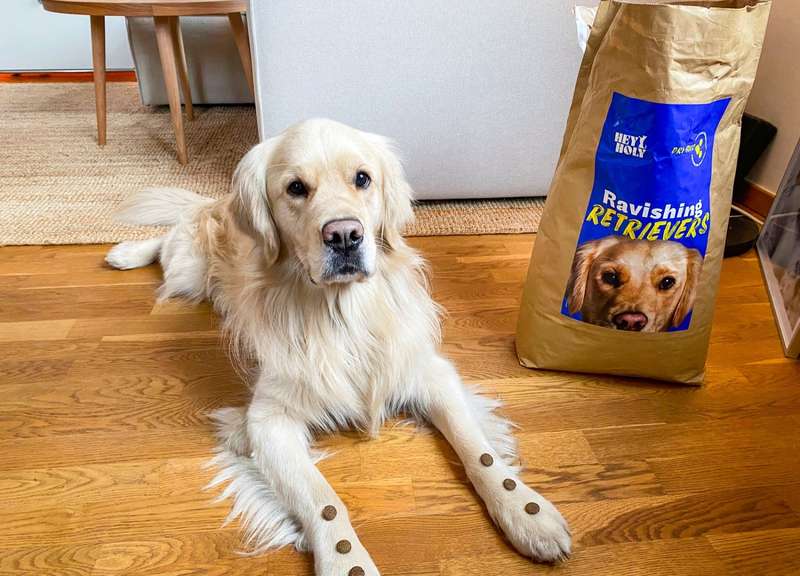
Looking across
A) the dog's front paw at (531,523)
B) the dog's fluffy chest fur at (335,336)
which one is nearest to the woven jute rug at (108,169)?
the dog's fluffy chest fur at (335,336)

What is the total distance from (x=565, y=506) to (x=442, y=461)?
0.26m

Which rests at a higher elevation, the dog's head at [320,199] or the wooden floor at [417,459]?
the dog's head at [320,199]

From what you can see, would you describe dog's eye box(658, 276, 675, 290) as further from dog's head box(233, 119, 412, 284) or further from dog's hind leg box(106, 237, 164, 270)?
dog's hind leg box(106, 237, 164, 270)

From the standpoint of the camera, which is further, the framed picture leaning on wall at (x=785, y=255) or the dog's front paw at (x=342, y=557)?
the framed picture leaning on wall at (x=785, y=255)

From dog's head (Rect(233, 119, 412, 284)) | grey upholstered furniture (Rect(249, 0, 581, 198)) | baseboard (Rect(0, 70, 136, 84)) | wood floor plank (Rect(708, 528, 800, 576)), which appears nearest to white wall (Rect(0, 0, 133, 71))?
baseboard (Rect(0, 70, 136, 84))

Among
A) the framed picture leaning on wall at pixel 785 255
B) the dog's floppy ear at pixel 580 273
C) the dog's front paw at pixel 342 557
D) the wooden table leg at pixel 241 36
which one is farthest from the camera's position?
Result: the wooden table leg at pixel 241 36

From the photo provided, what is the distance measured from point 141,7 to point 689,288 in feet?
8.39

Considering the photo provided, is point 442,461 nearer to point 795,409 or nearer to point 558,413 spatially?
point 558,413

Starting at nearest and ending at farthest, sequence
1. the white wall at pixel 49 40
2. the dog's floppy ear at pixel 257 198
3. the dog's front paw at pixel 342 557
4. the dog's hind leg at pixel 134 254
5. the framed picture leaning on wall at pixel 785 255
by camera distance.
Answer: the dog's front paw at pixel 342 557, the dog's floppy ear at pixel 257 198, the framed picture leaning on wall at pixel 785 255, the dog's hind leg at pixel 134 254, the white wall at pixel 49 40

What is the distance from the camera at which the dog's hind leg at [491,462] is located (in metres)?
0.96

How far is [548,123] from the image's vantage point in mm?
2152

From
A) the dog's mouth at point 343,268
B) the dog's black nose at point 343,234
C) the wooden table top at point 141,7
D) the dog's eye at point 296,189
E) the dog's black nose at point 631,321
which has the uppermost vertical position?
the wooden table top at point 141,7

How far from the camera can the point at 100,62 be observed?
113 inches

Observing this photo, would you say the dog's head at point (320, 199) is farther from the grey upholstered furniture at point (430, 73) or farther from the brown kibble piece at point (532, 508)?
the grey upholstered furniture at point (430, 73)
